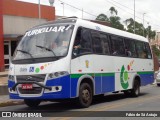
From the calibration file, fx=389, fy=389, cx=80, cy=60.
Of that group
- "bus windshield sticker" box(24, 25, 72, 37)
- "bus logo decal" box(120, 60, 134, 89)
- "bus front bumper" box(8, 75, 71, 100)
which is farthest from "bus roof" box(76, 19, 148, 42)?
"bus front bumper" box(8, 75, 71, 100)

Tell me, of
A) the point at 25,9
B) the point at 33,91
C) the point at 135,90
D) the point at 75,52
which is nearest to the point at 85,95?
the point at 75,52

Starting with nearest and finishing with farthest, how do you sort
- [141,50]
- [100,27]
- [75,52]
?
[75,52] → [100,27] → [141,50]

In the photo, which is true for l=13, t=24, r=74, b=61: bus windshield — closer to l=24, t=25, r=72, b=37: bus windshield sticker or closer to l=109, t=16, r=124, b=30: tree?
l=24, t=25, r=72, b=37: bus windshield sticker

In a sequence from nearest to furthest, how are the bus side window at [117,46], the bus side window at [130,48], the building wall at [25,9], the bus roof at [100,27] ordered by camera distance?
the bus roof at [100,27] → the bus side window at [117,46] → the bus side window at [130,48] → the building wall at [25,9]

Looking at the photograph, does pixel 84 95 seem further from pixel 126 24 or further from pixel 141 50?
pixel 126 24

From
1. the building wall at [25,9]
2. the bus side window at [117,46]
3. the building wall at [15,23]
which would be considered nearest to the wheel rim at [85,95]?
the bus side window at [117,46]

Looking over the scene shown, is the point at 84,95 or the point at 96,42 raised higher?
the point at 96,42

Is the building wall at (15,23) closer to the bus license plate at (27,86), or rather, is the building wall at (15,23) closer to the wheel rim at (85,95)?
the wheel rim at (85,95)

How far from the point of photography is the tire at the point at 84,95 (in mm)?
12477

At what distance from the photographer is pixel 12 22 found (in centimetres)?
3284

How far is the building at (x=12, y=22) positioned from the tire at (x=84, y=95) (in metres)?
17.7

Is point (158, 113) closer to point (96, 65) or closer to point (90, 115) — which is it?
point (90, 115)

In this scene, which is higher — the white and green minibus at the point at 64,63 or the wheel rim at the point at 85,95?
the white and green minibus at the point at 64,63

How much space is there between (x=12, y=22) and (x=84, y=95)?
21.4 m
